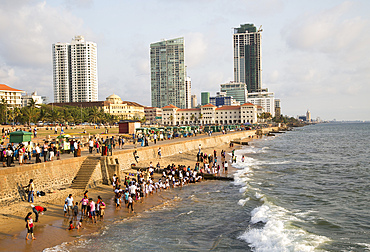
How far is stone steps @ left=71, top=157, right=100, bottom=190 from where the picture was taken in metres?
19.5

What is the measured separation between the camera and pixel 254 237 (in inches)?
530

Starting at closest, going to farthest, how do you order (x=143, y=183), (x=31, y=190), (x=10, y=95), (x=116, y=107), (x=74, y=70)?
(x=31, y=190) → (x=143, y=183) → (x=10, y=95) → (x=116, y=107) → (x=74, y=70)

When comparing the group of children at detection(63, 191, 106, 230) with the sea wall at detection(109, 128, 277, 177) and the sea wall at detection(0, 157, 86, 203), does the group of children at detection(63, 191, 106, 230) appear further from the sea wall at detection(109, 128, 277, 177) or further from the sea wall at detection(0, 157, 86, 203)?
the sea wall at detection(109, 128, 277, 177)

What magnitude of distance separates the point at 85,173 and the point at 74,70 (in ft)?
621

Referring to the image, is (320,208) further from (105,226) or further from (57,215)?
(57,215)

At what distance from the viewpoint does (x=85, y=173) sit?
20.6 meters

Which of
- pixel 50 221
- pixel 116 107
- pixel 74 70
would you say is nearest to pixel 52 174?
pixel 50 221

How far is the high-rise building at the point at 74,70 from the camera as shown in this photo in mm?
193375

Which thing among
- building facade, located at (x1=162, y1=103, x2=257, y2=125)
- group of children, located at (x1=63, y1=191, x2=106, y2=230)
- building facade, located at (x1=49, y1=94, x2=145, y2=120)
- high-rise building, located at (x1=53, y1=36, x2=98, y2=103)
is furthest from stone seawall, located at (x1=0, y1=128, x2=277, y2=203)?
high-rise building, located at (x1=53, y1=36, x2=98, y2=103)

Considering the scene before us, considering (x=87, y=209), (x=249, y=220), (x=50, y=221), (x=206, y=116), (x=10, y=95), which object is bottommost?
(x=249, y=220)

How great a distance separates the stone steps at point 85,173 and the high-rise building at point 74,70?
595ft

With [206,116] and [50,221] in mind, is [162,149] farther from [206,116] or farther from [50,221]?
[206,116]

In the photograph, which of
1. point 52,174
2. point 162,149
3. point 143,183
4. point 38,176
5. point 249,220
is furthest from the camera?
point 162,149

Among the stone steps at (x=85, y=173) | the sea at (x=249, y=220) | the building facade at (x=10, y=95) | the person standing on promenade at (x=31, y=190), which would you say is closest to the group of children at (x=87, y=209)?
the sea at (x=249, y=220)
